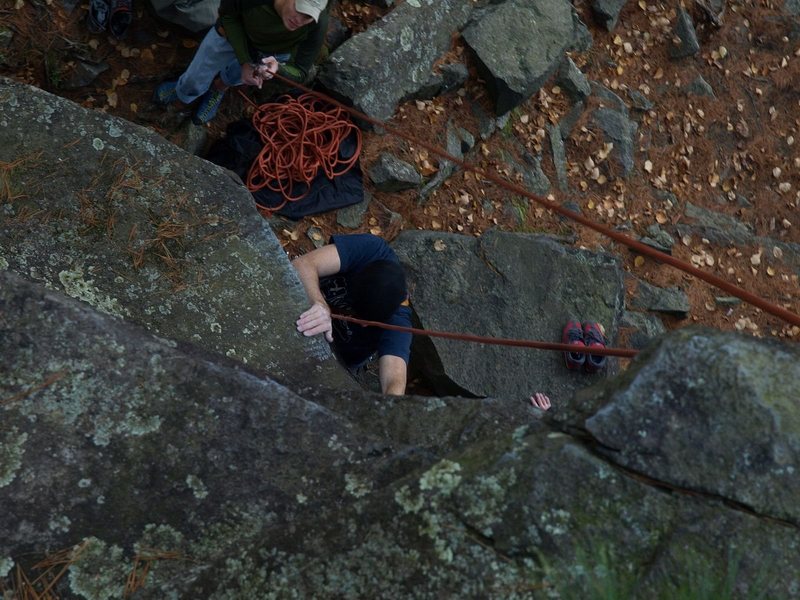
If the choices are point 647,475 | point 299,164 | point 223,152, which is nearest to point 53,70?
point 223,152

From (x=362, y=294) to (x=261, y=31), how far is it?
1548 mm

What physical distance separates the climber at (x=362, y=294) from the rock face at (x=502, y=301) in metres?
1.02

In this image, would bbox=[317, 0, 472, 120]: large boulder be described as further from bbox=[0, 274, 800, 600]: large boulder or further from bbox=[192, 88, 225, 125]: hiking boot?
bbox=[0, 274, 800, 600]: large boulder

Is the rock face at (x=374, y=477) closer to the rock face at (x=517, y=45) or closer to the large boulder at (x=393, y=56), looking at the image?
the large boulder at (x=393, y=56)

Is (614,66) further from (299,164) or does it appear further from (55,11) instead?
(55,11)

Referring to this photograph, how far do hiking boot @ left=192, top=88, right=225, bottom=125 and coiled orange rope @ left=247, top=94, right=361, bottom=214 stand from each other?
0.96 feet

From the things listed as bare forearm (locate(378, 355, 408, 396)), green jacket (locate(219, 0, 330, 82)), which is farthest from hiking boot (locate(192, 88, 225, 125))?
bare forearm (locate(378, 355, 408, 396))

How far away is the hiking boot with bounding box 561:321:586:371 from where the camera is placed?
5.27 m

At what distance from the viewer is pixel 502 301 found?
532 cm

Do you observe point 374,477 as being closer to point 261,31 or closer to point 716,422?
point 716,422

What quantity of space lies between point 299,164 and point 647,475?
3752mm

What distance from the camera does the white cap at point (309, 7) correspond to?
12.2 feet

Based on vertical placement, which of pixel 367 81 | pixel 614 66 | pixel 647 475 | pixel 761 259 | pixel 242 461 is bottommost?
pixel 761 259

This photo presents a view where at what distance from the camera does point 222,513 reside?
198cm
